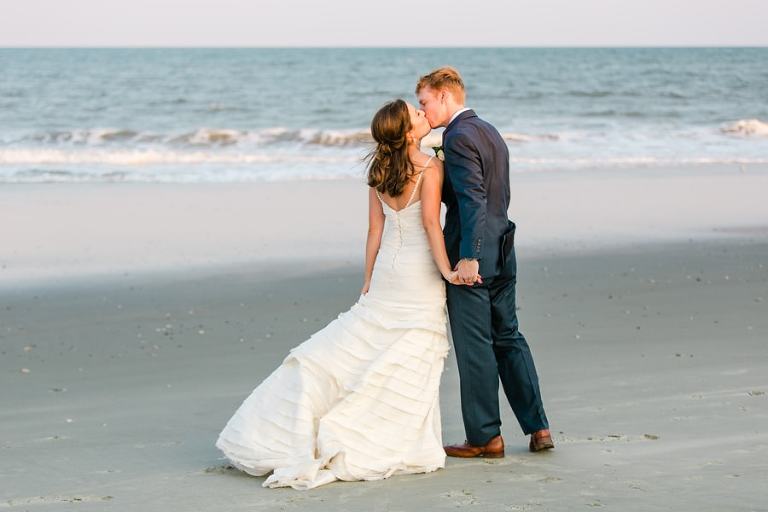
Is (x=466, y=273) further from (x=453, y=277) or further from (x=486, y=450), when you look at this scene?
(x=486, y=450)

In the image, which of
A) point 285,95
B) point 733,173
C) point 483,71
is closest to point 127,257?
point 733,173

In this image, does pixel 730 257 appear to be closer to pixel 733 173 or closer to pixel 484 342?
pixel 484 342

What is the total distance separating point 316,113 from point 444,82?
91.5 ft

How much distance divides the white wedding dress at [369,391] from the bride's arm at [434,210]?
0.04 meters

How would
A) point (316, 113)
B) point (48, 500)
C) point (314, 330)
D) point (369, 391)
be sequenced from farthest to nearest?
point (316, 113) → point (314, 330) → point (369, 391) → point (48, 500)

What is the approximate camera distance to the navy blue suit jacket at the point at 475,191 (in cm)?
434

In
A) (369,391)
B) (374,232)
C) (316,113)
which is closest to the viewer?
(369,391)

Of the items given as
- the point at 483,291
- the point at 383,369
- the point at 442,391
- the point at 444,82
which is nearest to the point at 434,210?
the point at 483,291

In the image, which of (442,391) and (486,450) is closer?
(486,450)

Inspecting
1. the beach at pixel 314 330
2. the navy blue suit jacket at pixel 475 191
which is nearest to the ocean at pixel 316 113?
the beach at pixel 314 330

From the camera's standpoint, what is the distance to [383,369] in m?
4.35

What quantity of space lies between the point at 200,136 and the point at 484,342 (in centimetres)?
2261

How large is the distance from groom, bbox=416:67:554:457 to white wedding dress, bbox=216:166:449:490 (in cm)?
13

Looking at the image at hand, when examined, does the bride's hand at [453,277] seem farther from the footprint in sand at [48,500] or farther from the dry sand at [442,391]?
the footprint in sand at [48,500]
